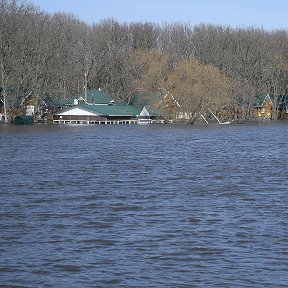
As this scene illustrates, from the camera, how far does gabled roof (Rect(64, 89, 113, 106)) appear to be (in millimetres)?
100625

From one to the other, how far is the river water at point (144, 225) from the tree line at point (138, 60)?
5597cm

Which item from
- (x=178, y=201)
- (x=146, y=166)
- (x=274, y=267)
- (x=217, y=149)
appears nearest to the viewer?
(x=274, y=267)

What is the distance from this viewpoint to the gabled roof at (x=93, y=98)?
100625 millimetres

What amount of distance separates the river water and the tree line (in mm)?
55969

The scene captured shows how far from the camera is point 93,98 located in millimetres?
100938

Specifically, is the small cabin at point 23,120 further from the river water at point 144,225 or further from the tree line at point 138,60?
the river water at point 144,225

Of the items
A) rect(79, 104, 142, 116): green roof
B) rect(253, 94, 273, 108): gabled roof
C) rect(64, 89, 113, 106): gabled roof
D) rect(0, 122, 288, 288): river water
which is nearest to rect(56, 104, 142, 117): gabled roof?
rect(79, 104, 142, 116): green roof

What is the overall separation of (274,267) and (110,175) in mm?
15886

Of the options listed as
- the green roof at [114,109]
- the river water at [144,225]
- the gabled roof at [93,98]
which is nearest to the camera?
the river water at [144,225]

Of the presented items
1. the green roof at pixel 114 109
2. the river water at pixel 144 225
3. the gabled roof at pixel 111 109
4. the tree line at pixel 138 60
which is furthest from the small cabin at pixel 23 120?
the river water at pixel 144 225

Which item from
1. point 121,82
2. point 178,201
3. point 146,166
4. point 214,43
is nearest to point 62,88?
point 121,82

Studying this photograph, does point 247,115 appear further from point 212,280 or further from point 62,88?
point 212,280

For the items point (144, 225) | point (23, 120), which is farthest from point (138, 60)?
point (144, 225)

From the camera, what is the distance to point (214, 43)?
4515 inches
